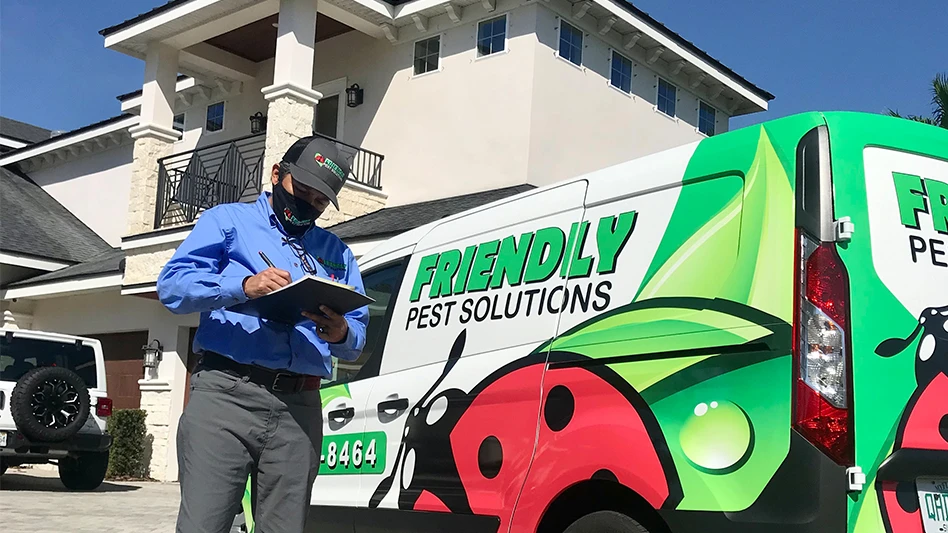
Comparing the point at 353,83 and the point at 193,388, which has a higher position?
the point at 353,83

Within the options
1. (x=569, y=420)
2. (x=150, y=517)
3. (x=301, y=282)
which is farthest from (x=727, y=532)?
(x=150, y=517)

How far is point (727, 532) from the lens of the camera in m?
3.05

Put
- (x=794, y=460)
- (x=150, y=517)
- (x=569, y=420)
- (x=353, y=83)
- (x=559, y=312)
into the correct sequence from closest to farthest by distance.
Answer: (x=794, y=460) < (x=569, y=420) < (x=559, y=312) < (x=150, y=517) < (x=353, y=83)

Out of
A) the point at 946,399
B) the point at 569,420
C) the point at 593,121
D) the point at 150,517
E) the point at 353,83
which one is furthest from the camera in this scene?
the point at 353,83

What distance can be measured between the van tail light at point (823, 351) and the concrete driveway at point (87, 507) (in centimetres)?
354

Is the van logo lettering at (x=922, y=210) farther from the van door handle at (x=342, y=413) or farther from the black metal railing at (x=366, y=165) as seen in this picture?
the black metal railing at (x=366, y=165)

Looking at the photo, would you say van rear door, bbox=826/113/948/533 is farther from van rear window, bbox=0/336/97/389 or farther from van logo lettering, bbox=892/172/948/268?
van rear window, bbox=0/336/97/389

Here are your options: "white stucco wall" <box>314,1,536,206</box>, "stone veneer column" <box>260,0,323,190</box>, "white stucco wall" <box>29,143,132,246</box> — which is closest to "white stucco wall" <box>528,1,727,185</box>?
"white stucco wall" <box>314,1,536,206</box>

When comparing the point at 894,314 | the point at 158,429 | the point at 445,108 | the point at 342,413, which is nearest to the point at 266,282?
the point at 894,314

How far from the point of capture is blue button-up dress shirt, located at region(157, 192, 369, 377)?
10.5 ft

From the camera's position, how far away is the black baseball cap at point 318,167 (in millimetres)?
3423

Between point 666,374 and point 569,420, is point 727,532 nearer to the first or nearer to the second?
point 666,374

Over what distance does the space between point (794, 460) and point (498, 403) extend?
4.70ft

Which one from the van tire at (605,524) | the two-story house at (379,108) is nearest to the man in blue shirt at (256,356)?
the van tire at (605,524)
